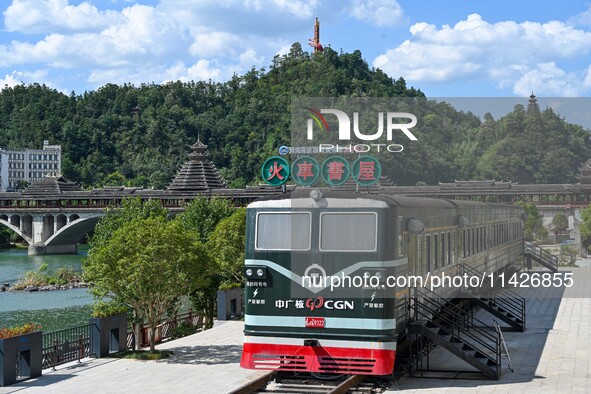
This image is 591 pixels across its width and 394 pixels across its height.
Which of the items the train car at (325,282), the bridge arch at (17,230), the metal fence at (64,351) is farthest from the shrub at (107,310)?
the bridge arch at (17,230)

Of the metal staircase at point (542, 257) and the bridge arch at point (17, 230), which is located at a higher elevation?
the metal staircase at point (542, 257)

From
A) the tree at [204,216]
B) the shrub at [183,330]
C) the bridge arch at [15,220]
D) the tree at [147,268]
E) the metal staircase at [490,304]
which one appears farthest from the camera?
the bridge arch at [15,220]

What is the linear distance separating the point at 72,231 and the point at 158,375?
246 ft

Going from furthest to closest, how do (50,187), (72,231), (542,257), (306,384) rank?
(50,187), (72,231), (542,257), (306,384)

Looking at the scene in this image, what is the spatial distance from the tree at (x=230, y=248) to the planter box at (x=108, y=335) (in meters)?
8.69

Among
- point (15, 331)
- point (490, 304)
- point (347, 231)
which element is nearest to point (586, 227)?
point (490, 304)

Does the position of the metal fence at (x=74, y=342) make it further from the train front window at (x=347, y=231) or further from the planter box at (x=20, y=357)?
the train front window at (x=347, y=231)

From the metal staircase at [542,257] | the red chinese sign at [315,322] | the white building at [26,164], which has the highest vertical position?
the white building at [26,164]

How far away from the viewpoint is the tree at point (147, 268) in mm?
18156

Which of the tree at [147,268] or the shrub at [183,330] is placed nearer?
the tree at [147,268]

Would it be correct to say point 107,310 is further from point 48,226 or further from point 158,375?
point 48,226

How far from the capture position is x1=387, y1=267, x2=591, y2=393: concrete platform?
14150 mm

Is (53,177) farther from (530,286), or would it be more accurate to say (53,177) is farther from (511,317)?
(511,317)

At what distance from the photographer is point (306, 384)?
46.1 ft
